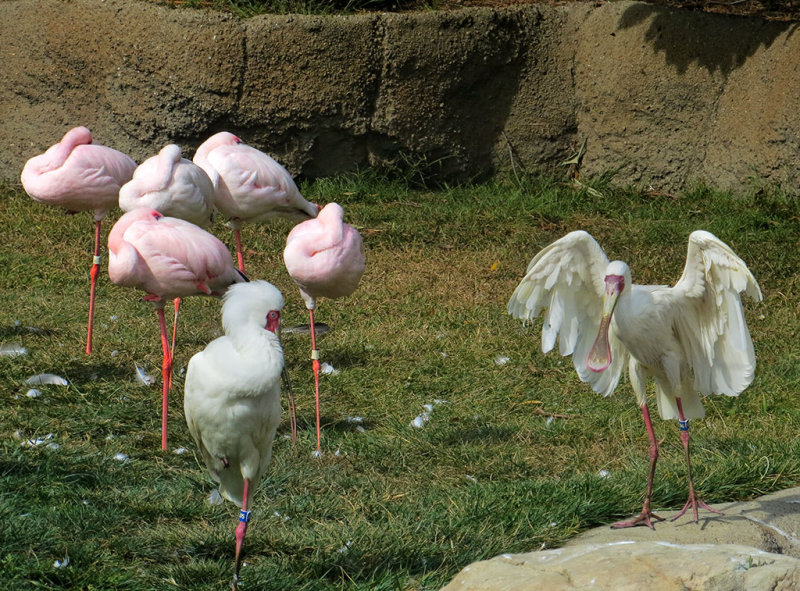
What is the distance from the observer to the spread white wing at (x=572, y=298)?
4203 millimetres

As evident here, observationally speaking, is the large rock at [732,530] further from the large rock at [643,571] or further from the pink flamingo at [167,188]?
the pink flamingo at [167,188]

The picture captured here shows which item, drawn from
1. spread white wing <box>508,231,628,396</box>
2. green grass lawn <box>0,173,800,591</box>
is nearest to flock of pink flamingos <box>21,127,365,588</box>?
green grass lawn <box>0,173,800,591</box>

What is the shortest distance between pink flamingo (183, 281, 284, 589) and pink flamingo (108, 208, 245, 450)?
63.9 inches

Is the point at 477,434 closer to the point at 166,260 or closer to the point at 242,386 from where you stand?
the point at 166,260

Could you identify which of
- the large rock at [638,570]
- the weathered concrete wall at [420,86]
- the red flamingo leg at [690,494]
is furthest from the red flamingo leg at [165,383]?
the weathered concrete wall at [420,86]

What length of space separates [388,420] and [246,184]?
185 centimetres

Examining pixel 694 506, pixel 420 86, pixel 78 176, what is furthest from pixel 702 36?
pixel 694 506

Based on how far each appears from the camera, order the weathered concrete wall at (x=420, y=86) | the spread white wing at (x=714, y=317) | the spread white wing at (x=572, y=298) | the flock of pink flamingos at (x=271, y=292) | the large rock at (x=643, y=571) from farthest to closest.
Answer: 1. the weathered concrete wall at (x=420, y=86)
2. the spread white wing at (x=572, y=298)
3. the spread white wing at (x=714, y=317)
4. the flock of pink flamingos at (x=271, y=292)
5. the large rock at (x=643, y=571)

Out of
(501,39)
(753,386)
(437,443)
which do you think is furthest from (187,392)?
(501,39)

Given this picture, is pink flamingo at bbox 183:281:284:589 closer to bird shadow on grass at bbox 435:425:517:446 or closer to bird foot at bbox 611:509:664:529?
bird foot at bbox 611:509:664:529

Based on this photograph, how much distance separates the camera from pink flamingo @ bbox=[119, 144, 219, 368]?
6.01m

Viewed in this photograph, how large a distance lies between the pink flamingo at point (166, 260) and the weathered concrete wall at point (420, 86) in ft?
11.0

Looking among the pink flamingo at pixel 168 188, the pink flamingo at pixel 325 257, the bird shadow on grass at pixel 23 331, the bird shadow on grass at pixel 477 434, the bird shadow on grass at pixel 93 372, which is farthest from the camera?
the bird shadow on grass at pixel 23 331

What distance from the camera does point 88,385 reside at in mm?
5551
